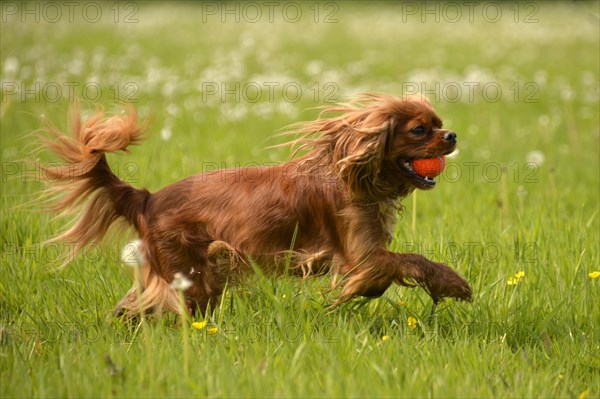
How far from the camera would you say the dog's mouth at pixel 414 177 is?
12.7ft

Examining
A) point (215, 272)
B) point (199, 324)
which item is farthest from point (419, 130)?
point (199, 324)

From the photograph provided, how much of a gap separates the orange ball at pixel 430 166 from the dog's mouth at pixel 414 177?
0.03 m

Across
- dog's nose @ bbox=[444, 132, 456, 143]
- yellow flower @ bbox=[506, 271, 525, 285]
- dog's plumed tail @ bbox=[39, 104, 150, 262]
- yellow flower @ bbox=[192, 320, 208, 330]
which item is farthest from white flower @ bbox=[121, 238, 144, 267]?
yellow flower @ bbox=[506, 271, 525, 285]

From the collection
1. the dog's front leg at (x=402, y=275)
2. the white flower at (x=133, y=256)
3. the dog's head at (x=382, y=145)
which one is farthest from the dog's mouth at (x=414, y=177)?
the white flower at (x=133, y=256)

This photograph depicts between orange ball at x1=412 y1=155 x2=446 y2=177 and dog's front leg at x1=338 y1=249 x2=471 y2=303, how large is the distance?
1.27 feet

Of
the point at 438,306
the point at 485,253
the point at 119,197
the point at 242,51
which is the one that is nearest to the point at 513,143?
the point at 485,253

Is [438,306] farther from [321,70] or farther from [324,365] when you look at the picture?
[321,70]

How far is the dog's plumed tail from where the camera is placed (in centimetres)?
398

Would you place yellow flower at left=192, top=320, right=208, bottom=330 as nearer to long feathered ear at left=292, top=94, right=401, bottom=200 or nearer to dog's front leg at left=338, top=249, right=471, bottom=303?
dog's front leg at left=338, top=249, right=471, bottom=303

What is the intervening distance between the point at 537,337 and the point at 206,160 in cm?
383

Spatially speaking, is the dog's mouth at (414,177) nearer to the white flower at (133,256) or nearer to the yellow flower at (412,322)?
the yellow flower at (412,322)

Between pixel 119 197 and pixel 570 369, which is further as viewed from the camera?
pixel 119 197

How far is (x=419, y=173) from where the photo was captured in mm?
3920

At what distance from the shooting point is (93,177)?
404cm
